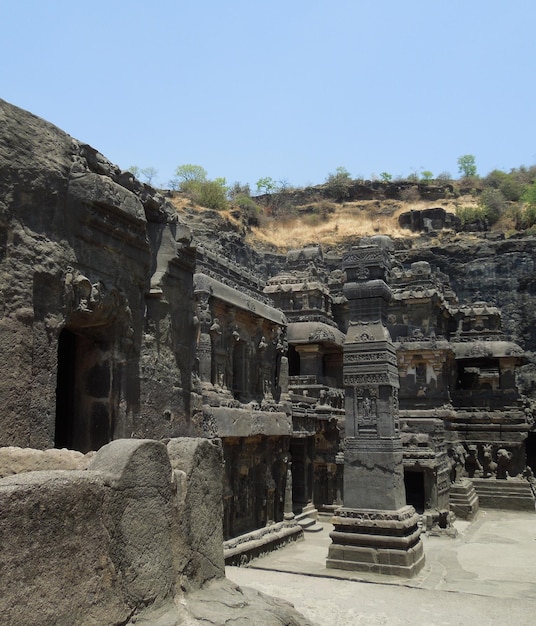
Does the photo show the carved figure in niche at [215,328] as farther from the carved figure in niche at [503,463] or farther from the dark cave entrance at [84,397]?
the carved figure in niche at [503,463]

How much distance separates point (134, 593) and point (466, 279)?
32.4 metres

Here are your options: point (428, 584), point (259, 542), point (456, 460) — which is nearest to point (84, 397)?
point (428, 584)

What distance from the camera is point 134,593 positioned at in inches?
94.4

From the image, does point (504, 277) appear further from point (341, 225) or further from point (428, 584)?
point (428, 584)

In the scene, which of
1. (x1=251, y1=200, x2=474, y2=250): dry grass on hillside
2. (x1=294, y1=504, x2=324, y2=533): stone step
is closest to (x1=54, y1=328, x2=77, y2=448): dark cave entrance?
(x1=294, y1=504, x2=324, y2=533): stone step

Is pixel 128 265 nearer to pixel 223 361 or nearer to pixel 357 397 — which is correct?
pixel 357 397

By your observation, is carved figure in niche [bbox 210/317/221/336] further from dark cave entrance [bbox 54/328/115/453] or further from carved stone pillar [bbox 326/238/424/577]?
dark cave entrance [bbox 54/328/115/453]

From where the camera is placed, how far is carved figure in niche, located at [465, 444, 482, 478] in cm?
2161

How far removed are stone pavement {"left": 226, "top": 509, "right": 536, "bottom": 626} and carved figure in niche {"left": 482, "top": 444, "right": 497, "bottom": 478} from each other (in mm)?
5428

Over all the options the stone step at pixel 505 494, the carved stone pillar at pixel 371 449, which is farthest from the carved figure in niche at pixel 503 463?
the carved stone pillar at pixel 371 449

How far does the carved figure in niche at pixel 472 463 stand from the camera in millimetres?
21609

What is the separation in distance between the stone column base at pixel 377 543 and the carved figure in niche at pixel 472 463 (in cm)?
1148

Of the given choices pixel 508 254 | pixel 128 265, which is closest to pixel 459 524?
pixel 128 265

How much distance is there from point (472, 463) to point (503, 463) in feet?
3.18
